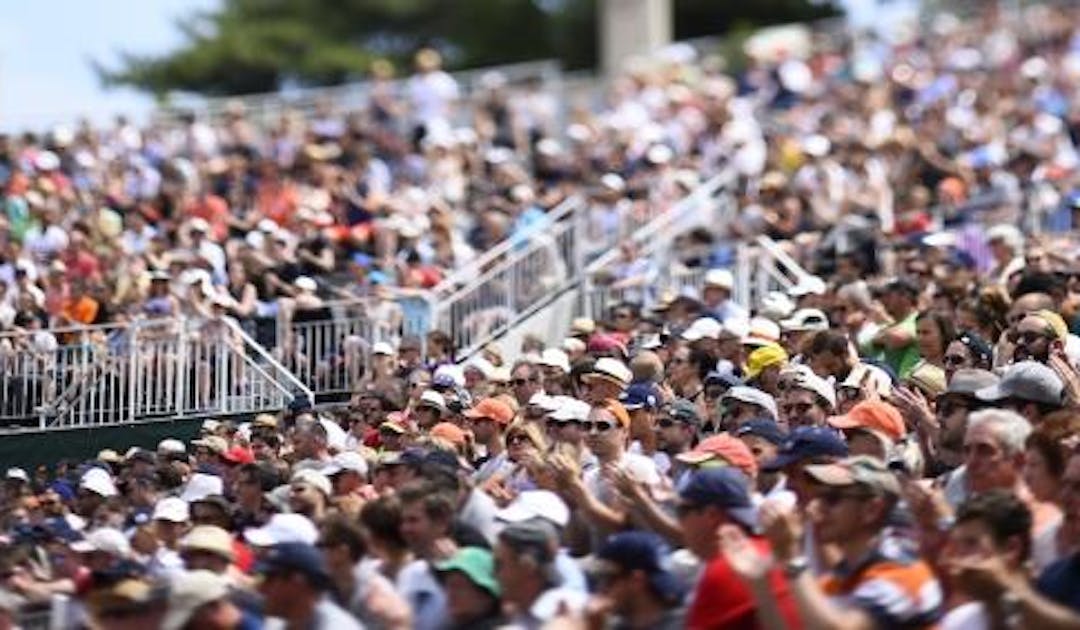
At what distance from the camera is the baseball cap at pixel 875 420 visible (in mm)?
13395

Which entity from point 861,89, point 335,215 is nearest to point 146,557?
point 335,215

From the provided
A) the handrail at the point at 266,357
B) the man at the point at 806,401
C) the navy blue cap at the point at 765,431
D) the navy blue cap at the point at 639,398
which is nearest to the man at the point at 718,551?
the navy blue cap at the point at 765,431

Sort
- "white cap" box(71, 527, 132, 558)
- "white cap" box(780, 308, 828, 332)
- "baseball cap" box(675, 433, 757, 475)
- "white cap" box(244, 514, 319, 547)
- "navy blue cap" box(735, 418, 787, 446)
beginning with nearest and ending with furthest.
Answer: "white cap" box(244, 514, 319, 547) → "baseball cap" box(675, 433, 757, 475) → "navy blue cap" box(735, 418, 787, 446) → "white cap" box(71, 527, 132, 558) → "white cap" box(780, 308, 828, 332)

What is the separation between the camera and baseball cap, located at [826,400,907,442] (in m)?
13.4

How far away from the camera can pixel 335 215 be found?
97.5 ft

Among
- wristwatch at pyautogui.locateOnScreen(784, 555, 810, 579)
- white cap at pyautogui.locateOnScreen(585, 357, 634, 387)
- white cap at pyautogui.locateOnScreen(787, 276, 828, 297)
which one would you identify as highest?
white cap at pyautogui.locateOnScreen(787, 276, 828, 297)

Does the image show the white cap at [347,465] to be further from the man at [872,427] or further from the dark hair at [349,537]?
the dark hair at [349,537]

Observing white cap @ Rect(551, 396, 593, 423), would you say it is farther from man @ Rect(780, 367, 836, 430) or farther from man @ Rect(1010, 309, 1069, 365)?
man @ Rect(1010, 309, 1069, 365)

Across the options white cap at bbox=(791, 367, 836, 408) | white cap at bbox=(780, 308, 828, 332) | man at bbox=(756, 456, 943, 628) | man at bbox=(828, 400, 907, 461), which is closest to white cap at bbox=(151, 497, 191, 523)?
white cap at bbox=(791, 367, 836, 408)

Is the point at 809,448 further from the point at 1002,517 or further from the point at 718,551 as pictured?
the point at 1002,517

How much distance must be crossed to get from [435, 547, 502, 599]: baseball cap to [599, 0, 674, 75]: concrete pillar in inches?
1457

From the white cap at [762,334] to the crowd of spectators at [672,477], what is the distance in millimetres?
76

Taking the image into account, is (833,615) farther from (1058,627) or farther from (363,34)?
(363,34)

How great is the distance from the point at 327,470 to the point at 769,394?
2.69m
